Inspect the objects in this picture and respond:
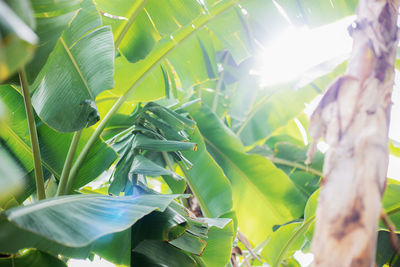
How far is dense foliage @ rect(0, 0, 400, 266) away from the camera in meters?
0.78

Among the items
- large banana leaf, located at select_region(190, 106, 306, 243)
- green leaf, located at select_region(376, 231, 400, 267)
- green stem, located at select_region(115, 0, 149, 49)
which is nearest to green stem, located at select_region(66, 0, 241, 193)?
green stem, located at select_region(115, 0, 149, 49)

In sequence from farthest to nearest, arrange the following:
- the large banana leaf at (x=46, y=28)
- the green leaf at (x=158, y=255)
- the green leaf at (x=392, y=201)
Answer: the green leaf at (x=392, y=201) < the green leaf at (x=158, y=255) < the large banana leaf at (x=46, y=28)

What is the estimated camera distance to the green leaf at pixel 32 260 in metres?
0.85

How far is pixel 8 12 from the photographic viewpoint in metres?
0.32

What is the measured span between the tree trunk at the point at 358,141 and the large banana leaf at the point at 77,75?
0.73 m

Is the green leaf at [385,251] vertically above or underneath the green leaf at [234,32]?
underneath

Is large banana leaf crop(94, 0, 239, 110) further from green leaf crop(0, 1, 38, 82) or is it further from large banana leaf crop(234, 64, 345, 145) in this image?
green leaf crop(0, 1, 38, 82)

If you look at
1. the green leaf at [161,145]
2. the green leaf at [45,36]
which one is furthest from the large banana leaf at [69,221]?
the green leaf at [45,36]

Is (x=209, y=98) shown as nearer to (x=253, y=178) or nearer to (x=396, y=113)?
(x=253, y=178)

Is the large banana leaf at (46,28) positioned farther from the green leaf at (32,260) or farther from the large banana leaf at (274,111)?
the large banana leaf at (274,111)

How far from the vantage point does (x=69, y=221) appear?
2.20 ft

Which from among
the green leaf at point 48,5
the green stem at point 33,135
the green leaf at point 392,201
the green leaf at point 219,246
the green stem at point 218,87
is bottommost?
the green leaf at point 392,201

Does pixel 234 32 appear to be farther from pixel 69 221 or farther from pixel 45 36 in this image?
pixel 69 221

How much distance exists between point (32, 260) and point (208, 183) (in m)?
0.76
